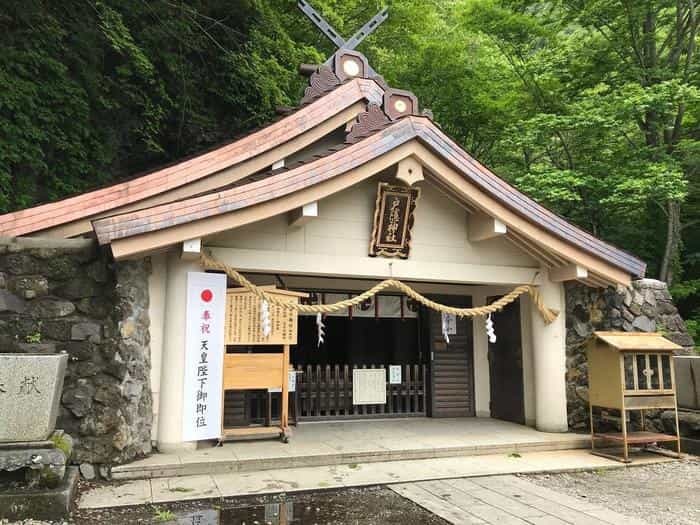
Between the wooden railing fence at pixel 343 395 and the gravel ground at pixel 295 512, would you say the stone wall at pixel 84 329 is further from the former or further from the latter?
the wooden railing fence at pixel 343 395

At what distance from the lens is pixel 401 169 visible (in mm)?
7766

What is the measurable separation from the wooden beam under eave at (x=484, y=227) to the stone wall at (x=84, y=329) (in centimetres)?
528

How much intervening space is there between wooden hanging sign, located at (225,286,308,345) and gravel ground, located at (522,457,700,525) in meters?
3.95

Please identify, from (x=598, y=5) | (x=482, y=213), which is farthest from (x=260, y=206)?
(x=598, y=5)

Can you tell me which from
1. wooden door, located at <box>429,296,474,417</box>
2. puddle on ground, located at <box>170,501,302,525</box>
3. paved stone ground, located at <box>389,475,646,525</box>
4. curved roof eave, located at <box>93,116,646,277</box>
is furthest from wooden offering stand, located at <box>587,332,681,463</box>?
puddle on ground, located at <box>170,501,302,525</box>

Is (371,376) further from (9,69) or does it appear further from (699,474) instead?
(9,69)

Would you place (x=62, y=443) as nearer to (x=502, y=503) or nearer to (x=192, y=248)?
(x=192, y=248)

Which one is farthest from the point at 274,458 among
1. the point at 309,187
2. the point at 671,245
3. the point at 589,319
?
the point at 671,245

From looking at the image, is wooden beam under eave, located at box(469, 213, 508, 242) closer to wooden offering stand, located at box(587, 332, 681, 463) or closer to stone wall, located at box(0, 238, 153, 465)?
wooden offering stand, located at box(587, 332, 681, 463)

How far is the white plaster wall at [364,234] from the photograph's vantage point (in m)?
7.73

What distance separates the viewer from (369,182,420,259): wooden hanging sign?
26.6 ft

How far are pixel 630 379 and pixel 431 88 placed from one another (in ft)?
39.5

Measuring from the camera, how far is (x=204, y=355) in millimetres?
7180

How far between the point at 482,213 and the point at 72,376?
20.7 feet
